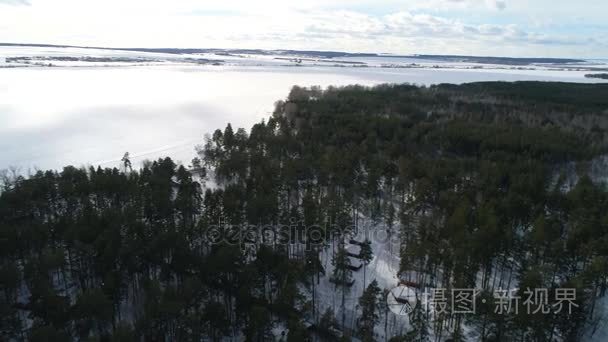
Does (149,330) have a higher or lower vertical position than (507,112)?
lower

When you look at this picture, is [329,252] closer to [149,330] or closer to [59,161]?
[149,330]

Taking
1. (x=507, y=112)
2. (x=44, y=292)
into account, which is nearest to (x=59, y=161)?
(x=44, y=292)

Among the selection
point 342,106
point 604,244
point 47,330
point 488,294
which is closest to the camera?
point 47,330
